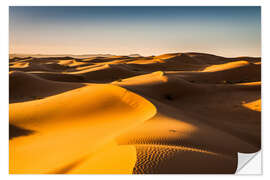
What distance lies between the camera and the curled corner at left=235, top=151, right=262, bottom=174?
4.14m

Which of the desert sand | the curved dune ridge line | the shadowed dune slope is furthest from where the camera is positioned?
the shadowed dune slope

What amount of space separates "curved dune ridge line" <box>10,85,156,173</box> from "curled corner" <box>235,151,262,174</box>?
9.76 ft

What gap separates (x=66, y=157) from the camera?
190 inches

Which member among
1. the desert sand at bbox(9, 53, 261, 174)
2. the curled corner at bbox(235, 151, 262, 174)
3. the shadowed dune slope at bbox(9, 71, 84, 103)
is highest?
the shadowed dune slope at bbox(9, 71, 84, 103)

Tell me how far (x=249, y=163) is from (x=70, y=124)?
228 inches

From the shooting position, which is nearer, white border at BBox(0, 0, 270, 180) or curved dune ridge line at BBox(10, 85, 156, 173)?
white border at BBox(0, 0, 270, 180)

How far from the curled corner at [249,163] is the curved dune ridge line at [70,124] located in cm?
298

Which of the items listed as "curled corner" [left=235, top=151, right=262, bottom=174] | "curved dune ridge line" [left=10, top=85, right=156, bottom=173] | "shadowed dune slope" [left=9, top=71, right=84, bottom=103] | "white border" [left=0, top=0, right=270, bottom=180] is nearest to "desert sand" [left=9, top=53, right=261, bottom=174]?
"curved dune ridge line" [left=10, top=85, right=156, bottom=173]

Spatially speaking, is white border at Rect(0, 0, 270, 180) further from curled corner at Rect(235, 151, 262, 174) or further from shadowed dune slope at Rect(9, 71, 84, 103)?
shadowed dune slope at Rect(9, 71, 84, 103)

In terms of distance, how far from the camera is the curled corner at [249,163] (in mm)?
4135

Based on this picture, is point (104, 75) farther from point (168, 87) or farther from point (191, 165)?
point (191, 165)
